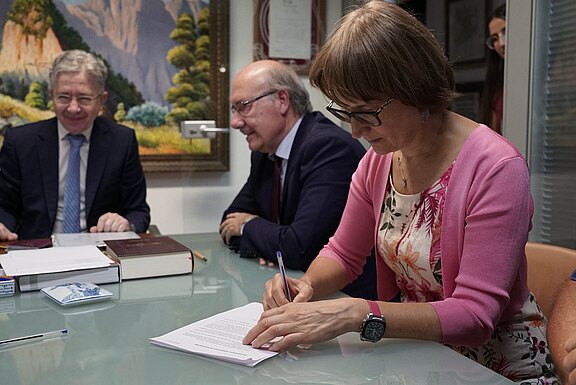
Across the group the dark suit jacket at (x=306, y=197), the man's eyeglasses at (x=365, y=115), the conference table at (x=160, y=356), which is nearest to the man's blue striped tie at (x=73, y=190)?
A: the dark suit jacket at (x=306, y=197)

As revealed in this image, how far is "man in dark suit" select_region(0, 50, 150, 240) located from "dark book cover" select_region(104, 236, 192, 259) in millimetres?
566

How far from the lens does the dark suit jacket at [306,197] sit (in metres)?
1.86

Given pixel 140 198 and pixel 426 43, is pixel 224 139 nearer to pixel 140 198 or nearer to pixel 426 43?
pixel 140 198

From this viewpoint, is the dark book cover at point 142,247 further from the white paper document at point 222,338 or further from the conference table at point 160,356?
the white paper document at point 222,338

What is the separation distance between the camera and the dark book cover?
5.47ft

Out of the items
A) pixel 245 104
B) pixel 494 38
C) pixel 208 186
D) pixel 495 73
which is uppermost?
pixel 494 38

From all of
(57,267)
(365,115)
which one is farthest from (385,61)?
(57,267)

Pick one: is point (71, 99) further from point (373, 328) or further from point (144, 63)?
point (373, 328)

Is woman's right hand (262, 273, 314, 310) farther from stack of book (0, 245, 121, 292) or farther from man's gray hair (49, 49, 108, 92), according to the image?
man's gray hair (49, 49, 108, 92)

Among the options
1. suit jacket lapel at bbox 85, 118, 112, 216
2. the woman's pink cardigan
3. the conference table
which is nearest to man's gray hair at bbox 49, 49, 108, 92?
suit jacket lapel at bbox 85, 118, 112, 216

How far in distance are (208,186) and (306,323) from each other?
220 cm

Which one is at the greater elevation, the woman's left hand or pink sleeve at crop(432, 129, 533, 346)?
pink sleeve at crop(432, 129, 533, 346)

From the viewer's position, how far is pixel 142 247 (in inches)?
68.4

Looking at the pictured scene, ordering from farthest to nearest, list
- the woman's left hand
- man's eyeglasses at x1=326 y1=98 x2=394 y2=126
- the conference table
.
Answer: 1. man's eyeglasses at x1=326 y1=98 x2=394 y2=126
2. the woman's left hand
3. the conference table
